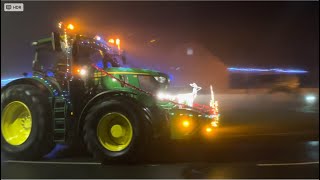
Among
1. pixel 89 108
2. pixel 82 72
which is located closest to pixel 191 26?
pixel 82 72

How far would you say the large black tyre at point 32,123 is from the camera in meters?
5.48

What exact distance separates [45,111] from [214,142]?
8.30 ft

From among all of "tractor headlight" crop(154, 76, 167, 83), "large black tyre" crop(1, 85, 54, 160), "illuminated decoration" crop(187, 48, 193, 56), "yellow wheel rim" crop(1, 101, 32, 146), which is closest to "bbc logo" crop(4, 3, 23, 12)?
"large black tyre" crop(1, 85, 54, 160)

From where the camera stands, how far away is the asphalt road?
200 inches

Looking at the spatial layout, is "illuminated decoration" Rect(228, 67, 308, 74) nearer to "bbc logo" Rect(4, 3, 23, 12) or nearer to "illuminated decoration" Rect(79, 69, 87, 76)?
"illuminated decoration" Rect(79, 69, 87, 76)

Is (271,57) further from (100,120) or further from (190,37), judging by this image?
(100,120)

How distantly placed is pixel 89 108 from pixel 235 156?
2.29 metres

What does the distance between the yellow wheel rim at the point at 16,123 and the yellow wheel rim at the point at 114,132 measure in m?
1.18

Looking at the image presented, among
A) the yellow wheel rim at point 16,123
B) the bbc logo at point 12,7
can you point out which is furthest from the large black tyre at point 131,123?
the bbc logo at point 12,7

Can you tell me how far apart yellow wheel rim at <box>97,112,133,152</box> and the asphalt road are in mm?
294

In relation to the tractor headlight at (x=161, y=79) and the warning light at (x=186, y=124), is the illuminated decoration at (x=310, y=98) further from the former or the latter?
the tractor headlight at (x=161, y=79)

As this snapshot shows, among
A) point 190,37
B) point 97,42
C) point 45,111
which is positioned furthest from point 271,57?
point 45,111

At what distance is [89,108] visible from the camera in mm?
5391

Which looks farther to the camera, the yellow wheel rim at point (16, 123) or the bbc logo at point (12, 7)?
the yellow wheel rim at point (16, 123)
